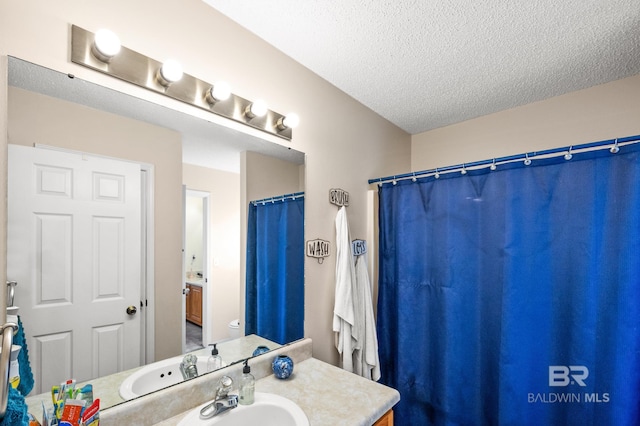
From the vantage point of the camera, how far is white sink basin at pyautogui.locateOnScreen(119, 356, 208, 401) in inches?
39.7

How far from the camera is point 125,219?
1.02 metres

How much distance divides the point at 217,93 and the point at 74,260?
29.9 inches

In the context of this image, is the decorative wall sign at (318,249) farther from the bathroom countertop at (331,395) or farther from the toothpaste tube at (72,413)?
the toothpaste tube at (72,413)

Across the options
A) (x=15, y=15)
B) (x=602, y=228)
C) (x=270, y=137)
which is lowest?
(x=602, y=228)

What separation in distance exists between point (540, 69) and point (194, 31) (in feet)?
5.71

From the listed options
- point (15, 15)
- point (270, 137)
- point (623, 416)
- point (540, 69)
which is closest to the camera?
point (15, 15)

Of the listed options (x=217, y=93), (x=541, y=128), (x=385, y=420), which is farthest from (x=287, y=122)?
(x=541, y=128)

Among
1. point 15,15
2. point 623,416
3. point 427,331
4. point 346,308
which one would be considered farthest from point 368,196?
point 15,15

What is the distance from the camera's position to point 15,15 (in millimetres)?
829

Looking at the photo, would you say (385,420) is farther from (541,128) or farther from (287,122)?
(541,128)

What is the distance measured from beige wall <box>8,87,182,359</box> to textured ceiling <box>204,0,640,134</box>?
652mm

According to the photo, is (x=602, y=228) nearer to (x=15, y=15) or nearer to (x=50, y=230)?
(x=50, y=230)

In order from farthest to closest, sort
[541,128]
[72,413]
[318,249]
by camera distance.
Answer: [541,128] → [318,249] → [72,413]

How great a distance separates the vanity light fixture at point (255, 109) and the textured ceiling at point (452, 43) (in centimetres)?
34
